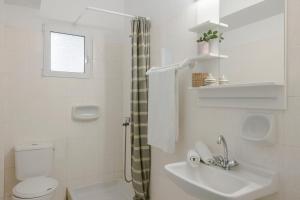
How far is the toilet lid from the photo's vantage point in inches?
72.8

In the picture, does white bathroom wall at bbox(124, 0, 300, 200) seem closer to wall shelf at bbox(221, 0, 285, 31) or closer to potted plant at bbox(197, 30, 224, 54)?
wall shelf at bbox(221, 0, 285, 31)

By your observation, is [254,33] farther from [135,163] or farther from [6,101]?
[6,101]

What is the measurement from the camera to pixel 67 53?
262cm

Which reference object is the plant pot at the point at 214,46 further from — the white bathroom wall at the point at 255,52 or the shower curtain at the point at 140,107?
the shower curtain at the point at 140,107

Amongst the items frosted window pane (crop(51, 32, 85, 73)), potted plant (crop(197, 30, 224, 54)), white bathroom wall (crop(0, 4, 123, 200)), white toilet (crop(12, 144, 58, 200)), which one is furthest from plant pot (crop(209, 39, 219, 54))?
white toilet (crop(12, 144, 58, 200))

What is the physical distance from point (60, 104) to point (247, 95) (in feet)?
6.61

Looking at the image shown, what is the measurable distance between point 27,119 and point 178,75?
1.68 meters

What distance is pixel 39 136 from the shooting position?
237 cm

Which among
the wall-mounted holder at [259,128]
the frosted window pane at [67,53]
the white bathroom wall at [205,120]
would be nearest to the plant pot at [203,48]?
the white bathroom wall at [205,120]

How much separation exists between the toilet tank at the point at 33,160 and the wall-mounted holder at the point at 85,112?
1.46 feet

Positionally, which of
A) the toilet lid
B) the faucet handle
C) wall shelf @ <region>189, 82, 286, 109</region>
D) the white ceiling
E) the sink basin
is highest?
the white ceiling

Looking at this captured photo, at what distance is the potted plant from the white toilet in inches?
70.5

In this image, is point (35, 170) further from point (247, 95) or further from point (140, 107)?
point (247, 95)

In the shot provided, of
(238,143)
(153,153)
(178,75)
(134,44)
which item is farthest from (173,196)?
(134,44)
